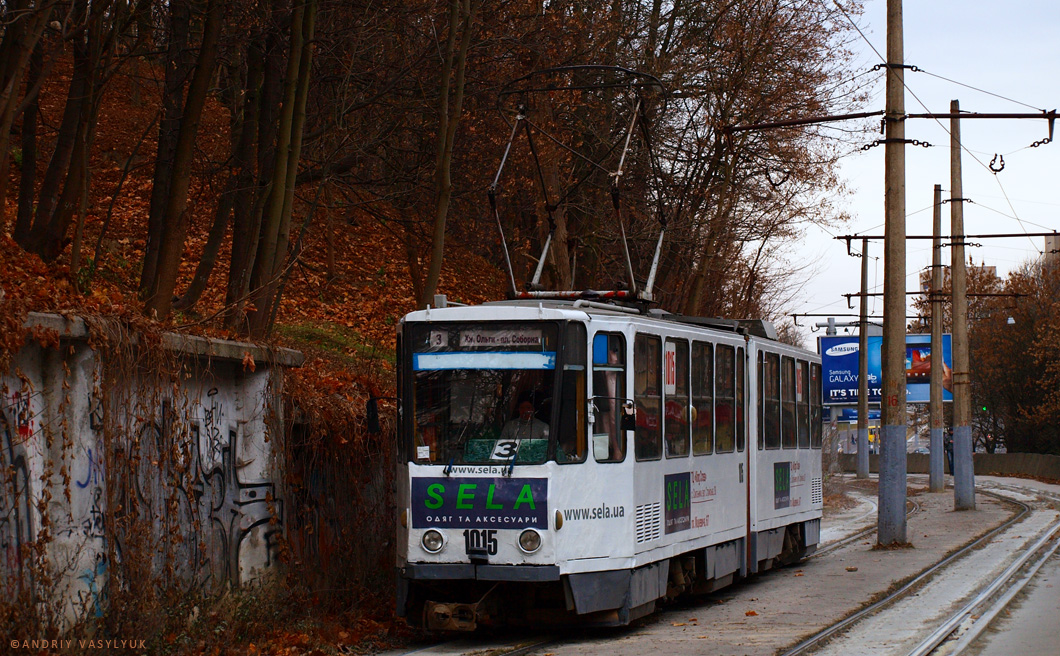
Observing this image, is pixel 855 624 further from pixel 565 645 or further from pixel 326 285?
pixel 326 285

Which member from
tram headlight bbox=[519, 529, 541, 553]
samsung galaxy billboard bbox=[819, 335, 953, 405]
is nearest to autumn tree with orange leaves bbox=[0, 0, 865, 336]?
tram headlight bbox=[519, 529, 541, 553]

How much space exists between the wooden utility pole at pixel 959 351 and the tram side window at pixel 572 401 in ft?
62.5

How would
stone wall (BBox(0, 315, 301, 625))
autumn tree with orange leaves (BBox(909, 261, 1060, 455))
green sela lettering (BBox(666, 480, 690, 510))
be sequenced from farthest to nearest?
autumn tree with orange leaves (BBox(909, 261, 1060, 455))
green sela lettering (BBox(666, 480, 690, 510))
stone wall (BBox(0, 315, 301, 625))

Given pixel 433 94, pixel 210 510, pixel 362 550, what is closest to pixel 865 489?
pixel 433 94

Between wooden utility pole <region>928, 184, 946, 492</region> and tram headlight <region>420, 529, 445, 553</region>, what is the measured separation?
23.6 meters

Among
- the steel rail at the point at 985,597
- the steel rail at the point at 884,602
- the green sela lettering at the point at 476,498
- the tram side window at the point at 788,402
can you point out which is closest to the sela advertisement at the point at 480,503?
the green sela lettering at the point at 476,498

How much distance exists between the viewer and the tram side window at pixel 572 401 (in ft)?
34.9

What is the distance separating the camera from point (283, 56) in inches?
647

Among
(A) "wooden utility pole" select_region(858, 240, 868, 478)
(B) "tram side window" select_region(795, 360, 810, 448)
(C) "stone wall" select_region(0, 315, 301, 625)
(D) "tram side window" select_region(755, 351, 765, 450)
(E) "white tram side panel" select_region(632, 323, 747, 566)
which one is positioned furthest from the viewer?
(A) "wooden utility pole" select_region(858, 240, 868, 478)

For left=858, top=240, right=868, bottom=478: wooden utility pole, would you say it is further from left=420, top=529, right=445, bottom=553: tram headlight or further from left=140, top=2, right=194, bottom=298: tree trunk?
left=420, top=529, right=445, bottom=553: tram headlight

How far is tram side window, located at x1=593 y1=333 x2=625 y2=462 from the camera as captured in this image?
10.8 metres

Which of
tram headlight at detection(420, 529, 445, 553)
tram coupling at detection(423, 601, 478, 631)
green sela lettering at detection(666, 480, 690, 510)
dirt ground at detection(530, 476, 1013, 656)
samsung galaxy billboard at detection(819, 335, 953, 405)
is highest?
samsung galaxy billboard at detection(819, 335, 953, 405)

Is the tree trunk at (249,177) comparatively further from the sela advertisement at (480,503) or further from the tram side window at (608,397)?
the tram side window at (608,397)

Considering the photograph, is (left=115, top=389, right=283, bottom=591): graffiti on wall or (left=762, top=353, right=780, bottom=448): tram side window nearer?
(left=115, top=389, right=283, bottom=591): graffiti on wall
